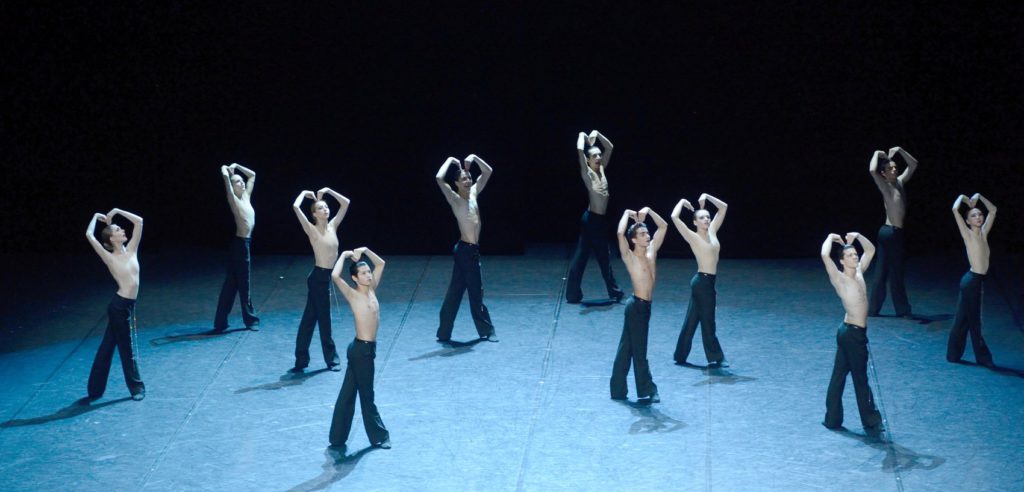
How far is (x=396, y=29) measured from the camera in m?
13.8

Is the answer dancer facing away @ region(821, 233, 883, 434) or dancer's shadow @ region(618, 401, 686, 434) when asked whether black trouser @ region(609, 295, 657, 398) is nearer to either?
dancer's shadow @ region(618, 401, 686, 434)

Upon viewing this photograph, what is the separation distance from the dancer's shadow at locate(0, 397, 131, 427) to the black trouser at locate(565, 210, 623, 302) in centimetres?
391

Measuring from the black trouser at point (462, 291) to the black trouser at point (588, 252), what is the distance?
1143 millimetres

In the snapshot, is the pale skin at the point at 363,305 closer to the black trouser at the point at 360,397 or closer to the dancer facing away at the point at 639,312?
the black trouser at the point at 360,397

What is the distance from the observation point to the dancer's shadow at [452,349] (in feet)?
38.4

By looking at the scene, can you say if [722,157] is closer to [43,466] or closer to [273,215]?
[273,215]

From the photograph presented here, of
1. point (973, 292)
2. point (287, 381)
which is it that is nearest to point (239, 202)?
point (287, 381)

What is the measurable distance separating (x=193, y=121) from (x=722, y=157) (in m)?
4.96

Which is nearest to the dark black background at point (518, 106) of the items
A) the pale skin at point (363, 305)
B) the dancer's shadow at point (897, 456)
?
the pale skin at point (363, 305)

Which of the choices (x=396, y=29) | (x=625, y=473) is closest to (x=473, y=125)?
(x=396, y=29)

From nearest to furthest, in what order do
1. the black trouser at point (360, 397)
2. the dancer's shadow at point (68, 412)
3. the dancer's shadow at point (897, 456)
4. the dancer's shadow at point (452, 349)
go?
the dancer's shadow at point (897, 456) < the black trouser at point (360, 397) < the dancer's shadow at point (68, 412) < the dancer's shadow at point (452, 349)

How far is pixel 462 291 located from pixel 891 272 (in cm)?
353

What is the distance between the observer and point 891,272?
12445 millimetres

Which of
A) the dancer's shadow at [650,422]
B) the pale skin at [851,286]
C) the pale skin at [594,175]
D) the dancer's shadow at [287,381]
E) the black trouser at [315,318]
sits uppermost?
the pale skin at [594,175]
